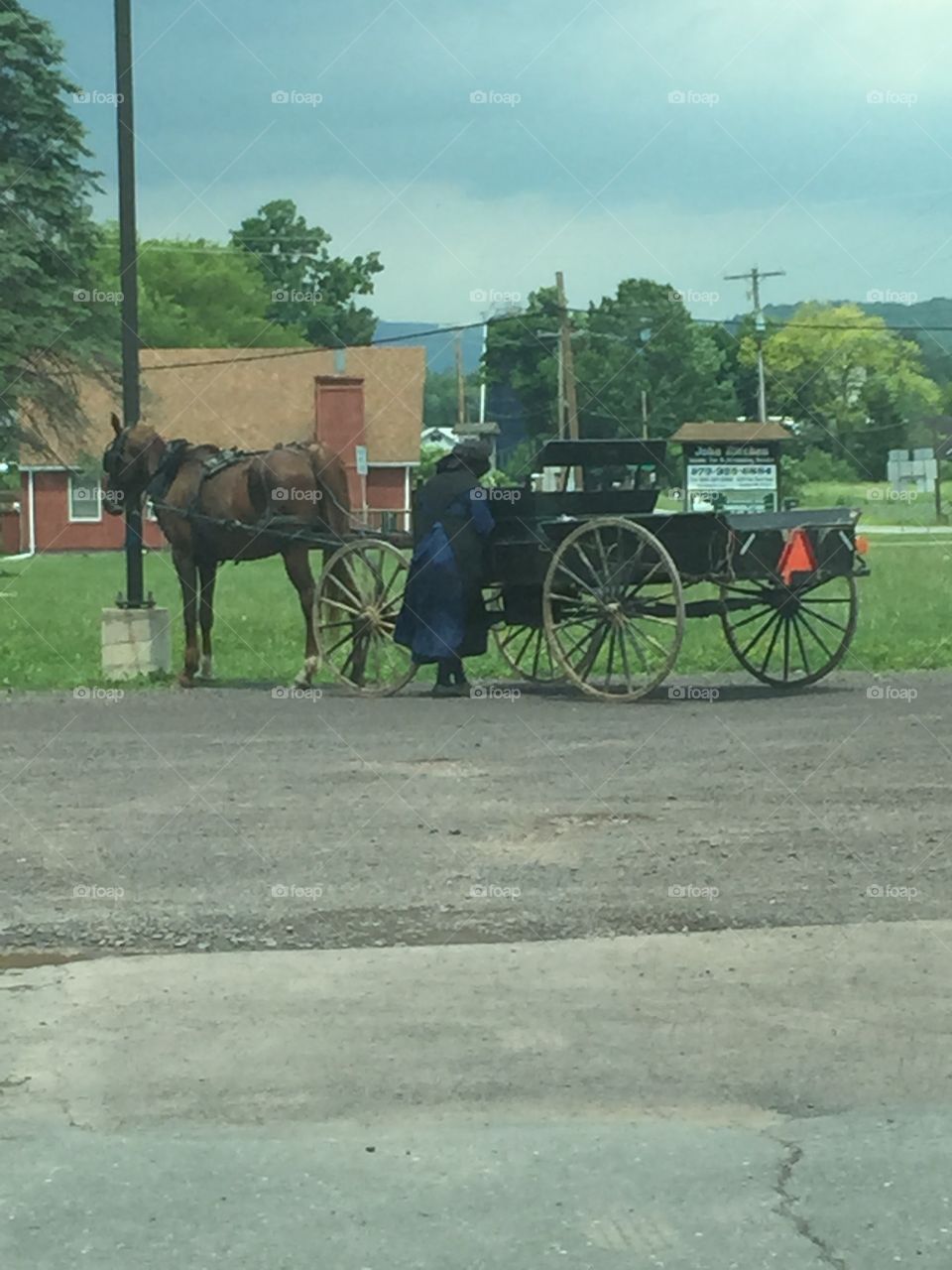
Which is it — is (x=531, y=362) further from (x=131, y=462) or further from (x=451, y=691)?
(x=451, y=691)

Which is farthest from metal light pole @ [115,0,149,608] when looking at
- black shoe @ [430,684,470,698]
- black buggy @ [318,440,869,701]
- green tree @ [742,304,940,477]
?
green tree @ [742,304,940,477]

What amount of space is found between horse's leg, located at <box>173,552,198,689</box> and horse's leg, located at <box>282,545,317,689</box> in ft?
2.87

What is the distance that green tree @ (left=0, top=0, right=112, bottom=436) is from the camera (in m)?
49.0

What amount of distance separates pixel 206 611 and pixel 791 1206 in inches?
570

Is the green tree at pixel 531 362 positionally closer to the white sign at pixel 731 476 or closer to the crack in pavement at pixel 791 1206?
the white sign at pixel 731 476

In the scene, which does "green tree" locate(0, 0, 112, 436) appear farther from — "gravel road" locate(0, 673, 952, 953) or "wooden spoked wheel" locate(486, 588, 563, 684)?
"gravel road" locate(0, 673, 952, 953)

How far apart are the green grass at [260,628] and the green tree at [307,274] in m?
58.4

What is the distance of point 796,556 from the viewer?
54.7 ft

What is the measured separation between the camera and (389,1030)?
7.19m

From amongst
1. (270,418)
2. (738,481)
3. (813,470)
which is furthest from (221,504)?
(813,470)

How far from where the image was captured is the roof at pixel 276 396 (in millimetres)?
73000

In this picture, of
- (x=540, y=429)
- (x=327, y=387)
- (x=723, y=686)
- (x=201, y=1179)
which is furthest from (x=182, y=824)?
(x=540, y=429)

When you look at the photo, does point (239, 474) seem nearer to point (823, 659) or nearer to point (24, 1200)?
point (823, 659)

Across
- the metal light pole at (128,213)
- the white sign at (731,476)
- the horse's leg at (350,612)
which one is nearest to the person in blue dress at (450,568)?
the horse's leg at (350,612)
